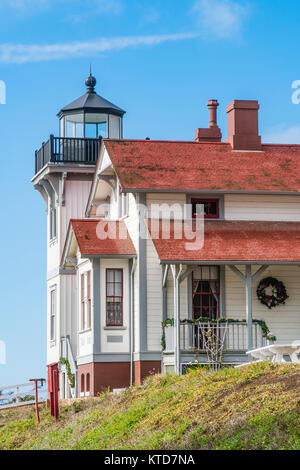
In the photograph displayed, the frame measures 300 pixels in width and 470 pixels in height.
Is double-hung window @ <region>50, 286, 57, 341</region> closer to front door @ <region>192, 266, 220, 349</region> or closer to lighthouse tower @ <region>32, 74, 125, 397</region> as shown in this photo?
lighthouse tower @ <region>32, 74, 125, 397</region>

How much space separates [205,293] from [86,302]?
3.90 meters

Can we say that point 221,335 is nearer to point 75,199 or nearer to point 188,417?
point 188,417

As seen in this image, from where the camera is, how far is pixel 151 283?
28.7m

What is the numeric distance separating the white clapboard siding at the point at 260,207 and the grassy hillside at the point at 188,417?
280 inches

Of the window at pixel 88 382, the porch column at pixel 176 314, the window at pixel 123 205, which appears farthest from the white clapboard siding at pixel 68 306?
the porch column at pixel 176 314

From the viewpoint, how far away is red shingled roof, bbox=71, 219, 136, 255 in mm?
29078

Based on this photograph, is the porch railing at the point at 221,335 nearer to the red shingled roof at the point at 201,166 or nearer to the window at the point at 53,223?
the red shingled roof at the point at 201,166

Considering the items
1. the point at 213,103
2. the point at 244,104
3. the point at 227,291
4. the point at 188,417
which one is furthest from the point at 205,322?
the point at 213,103

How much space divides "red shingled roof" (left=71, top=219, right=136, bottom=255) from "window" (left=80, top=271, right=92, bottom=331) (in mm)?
1148

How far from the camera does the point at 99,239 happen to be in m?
29.7

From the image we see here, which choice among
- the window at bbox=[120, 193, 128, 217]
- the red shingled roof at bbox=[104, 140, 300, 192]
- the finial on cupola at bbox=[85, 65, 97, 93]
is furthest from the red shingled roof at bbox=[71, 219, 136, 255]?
the finial on cupola at bbox=[85, 65, 97, 93]

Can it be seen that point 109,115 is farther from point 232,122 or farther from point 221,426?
point 221,426

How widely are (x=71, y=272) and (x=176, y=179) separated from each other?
9.92 meters

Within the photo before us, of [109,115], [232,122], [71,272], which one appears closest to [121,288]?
[232,122]
